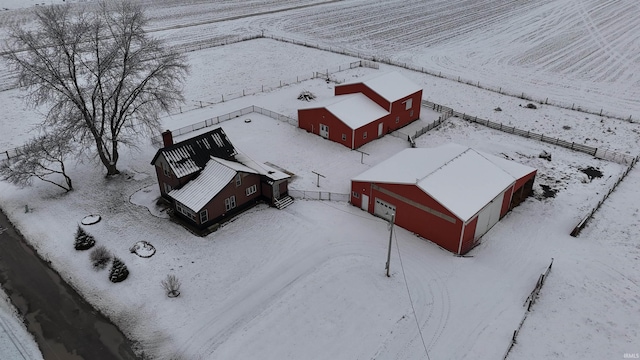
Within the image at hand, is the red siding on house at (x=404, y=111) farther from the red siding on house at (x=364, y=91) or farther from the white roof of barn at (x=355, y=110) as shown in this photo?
the white roof of barn at (x=355, y=110)

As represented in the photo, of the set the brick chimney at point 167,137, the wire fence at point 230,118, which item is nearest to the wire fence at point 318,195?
the brick chimney at point 167,137

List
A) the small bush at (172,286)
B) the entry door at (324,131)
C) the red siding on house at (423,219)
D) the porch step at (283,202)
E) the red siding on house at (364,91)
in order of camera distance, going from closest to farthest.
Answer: the small bush at (172,286) < the red siding on house at (423,219) < the porch step at (283,202) < the entry door at (324,131) < the red siding on house at (364,91)

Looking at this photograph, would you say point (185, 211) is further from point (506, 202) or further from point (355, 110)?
point (506, 202)

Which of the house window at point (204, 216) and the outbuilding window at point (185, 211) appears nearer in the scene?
the house window at point (204, 216)

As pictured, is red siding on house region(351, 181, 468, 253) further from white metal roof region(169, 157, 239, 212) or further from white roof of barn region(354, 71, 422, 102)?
white roof of barn region(354, 71, 422, 102)

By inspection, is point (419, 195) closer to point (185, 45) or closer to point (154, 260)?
point (154, 260)

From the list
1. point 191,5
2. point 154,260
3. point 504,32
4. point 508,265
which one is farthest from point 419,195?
point 191,5

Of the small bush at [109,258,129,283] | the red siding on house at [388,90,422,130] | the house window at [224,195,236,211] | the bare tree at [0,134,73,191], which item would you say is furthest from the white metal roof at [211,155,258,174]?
the red siding on house at [388,90,422,130]
